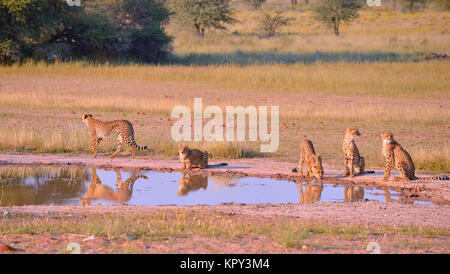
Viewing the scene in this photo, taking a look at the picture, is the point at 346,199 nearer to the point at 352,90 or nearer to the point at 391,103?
the point at 391,103

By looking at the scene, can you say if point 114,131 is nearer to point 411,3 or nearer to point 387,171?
point 387,171

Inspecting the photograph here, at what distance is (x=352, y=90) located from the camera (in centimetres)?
2473

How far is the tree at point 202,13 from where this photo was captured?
43906mm

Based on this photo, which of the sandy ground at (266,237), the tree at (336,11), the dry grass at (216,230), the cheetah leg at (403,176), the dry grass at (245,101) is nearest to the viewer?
the sandy ground at (266,237)

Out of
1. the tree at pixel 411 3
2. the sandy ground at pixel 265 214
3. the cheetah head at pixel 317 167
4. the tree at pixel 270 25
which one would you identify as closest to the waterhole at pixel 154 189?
the cheetah head at pixel 317 167

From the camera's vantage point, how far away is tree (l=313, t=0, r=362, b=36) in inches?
1830

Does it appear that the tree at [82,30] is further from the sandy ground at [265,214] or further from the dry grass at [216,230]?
the dry grass at [216,230]

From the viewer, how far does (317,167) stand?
10.8m

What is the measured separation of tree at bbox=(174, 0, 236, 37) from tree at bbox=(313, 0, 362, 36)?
7300 mm

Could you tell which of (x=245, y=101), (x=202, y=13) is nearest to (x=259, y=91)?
(x=245, y=101)

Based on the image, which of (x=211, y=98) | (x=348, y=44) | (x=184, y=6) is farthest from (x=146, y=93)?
(x=184, y=6)

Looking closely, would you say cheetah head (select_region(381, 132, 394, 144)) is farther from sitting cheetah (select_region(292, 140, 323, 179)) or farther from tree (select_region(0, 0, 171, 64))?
tree (select_region(0, 0, 171, 64))

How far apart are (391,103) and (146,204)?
1503 cm

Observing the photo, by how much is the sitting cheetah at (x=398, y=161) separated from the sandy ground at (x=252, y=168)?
0.52ft
